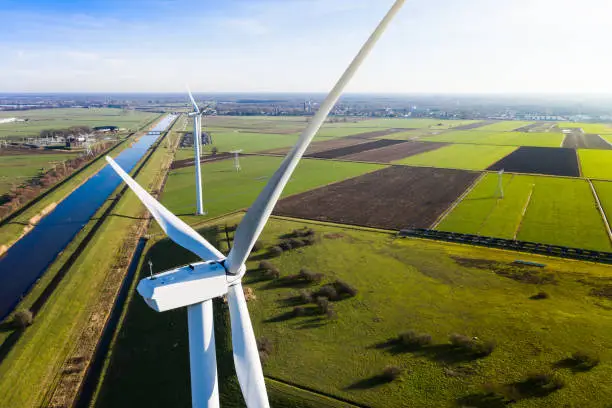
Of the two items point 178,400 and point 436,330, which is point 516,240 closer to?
point 436,330

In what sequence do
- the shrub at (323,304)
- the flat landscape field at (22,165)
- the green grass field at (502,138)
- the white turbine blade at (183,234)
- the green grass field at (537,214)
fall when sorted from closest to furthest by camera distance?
the white turbine blade at (183,234) < the shrub at (323,304) < the green grass field at (537,214) < the flat landscape field at (22,165) < the green grass field at (502,138)

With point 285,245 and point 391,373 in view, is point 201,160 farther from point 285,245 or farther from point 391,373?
point 391,373

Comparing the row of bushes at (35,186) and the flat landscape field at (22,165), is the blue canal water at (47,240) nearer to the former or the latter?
the row of bushes at (35,186)

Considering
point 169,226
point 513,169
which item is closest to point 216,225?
point 169,226

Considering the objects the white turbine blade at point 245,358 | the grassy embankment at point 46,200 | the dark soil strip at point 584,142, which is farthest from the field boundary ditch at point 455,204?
the dark soil strip at point 584,142

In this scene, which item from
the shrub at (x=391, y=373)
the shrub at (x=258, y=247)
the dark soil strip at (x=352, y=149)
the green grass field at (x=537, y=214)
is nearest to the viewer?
the shrub at (x=391, y=373)

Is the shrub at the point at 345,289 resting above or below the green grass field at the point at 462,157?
below

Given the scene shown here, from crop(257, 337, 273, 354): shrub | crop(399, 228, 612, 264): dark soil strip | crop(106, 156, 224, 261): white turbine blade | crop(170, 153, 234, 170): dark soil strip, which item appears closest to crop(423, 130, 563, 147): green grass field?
crop(170, 153, 234, 170): dark soil strip
